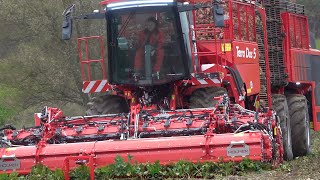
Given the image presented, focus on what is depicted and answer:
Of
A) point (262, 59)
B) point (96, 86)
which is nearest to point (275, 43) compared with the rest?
point (262, 59)

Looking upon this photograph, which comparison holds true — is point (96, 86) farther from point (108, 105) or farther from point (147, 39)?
point (147, 39)

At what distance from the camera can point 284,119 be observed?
12688mm

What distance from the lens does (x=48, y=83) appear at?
69.7ft

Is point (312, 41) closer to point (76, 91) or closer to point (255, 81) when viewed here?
point (255, 81)

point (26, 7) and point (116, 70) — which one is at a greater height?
point (26, 7)

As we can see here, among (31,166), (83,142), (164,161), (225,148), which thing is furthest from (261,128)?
(31,166)

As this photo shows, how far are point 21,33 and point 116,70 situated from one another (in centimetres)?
1237

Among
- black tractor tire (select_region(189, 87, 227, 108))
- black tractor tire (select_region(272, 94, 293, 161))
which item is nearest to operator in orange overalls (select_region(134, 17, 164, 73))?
black tractor tire (select_region(189, 87, 227, 108))

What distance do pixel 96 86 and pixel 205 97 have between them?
177cm

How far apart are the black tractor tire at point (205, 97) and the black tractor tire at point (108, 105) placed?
123 cm

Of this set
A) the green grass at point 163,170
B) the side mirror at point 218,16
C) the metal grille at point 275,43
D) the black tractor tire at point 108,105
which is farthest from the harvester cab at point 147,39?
the metal grille at point 275,43

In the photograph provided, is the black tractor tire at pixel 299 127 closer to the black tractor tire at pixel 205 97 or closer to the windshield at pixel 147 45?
the black tractor tire at pixel 205 97

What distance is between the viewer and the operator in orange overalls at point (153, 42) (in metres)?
10.1

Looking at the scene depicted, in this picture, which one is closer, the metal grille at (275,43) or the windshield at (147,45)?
the windshield at (147,45)
